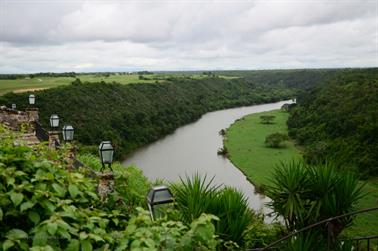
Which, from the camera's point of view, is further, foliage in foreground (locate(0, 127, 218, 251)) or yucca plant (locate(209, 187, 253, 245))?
yucca plant (locate(209, 187, 253, 245))

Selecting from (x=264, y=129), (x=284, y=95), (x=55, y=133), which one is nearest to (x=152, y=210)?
(x=55, y=133)

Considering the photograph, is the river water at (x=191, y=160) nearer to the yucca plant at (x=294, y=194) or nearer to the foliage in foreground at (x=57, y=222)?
the yucca plant at (x=294, y=194)

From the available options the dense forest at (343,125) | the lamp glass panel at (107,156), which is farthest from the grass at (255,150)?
the lamp glass panel at (107,156)

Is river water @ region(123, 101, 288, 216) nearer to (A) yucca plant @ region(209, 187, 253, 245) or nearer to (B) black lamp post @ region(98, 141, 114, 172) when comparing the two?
(A) yucca plant @ region(209, 187, 253, 245)

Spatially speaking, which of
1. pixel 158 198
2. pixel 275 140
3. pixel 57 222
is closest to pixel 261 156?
pixel 275 140

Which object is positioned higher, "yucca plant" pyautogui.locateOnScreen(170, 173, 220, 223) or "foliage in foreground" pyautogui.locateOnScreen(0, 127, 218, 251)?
"foliage in foreground" pyautogui.locateOnScreen(0, 127, 218, 251)

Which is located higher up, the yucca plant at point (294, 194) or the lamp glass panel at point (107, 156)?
the lamp glass panel at point (107, 156)

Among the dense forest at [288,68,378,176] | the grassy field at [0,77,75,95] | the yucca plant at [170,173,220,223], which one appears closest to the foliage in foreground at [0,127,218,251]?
the yucca plant at [170,173,220,223]

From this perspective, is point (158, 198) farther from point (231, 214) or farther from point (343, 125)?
point (343, 125)
